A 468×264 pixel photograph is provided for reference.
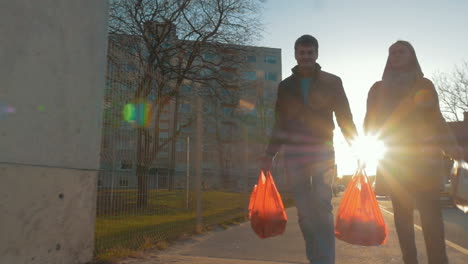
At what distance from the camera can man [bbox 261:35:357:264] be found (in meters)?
2.87

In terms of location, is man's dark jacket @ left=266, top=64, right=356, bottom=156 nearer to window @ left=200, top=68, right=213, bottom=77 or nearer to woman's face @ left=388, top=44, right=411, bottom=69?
woman's face @ left=388, top=44, right=411, bottom=69

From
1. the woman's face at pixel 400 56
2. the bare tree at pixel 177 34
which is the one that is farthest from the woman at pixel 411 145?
the bare tree at pixel 177 34

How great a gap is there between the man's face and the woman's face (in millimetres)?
571

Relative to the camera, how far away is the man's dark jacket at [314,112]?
9.68 feet

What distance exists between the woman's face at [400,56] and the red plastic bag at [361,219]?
2.90 feet

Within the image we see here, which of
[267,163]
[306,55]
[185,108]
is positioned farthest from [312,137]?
[185,108]

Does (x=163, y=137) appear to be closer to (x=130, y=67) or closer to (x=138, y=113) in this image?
(x=138, y=113)

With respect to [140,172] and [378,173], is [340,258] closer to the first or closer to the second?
[378,173]

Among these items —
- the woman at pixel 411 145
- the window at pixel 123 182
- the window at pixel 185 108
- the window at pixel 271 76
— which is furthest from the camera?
the window at pixel 271 76

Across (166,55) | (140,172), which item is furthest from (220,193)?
(166,55)

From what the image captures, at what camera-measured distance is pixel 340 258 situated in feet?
15.3

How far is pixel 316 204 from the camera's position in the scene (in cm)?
287

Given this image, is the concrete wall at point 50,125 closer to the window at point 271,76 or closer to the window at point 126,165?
the window at point 126,165

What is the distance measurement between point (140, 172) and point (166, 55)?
10.4 meters
